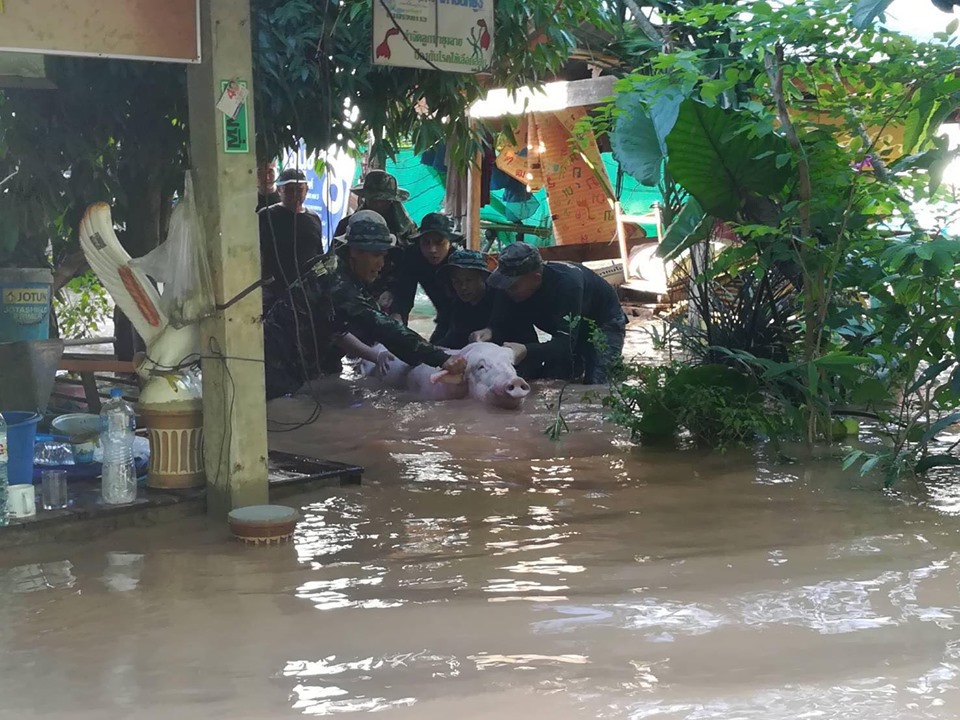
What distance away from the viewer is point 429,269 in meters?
9.26

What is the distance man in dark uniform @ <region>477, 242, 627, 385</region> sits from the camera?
27.3ft

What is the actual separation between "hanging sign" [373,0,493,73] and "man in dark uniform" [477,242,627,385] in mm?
2692

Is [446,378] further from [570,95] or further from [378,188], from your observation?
[570,95]

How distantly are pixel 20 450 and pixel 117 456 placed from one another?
396 mm

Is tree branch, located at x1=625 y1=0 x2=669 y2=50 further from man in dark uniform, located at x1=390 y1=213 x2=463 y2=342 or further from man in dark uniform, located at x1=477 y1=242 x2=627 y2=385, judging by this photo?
man in dark uniform, located at x1=390 y1=213 x2=463 y2=342

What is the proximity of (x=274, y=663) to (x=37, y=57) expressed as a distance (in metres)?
4.02

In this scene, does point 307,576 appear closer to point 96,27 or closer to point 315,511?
point 315,511

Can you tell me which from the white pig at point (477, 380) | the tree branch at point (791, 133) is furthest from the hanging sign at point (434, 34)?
the white pig at point (477, 380)

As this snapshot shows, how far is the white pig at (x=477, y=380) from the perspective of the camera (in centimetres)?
733

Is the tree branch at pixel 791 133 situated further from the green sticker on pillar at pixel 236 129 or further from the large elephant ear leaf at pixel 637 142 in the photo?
the green sticker on pillar at pixel 236 129

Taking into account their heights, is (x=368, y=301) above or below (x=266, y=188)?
below

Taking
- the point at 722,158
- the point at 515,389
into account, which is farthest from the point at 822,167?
the point at 515,389

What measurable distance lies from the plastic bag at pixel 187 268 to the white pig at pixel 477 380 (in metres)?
3.06

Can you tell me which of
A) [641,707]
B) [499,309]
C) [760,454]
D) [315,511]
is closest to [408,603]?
[641,707]
